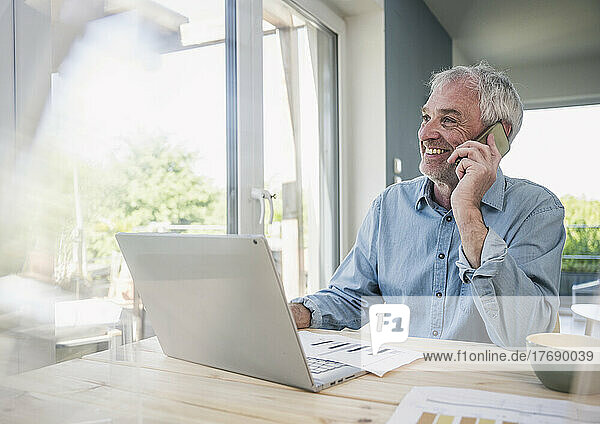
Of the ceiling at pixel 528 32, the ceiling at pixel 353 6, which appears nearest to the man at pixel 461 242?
the ceiling at pixel 528 32

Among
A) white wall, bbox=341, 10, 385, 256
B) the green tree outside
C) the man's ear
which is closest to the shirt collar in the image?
the man's ear

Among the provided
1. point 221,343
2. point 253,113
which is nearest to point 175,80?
point 253,113

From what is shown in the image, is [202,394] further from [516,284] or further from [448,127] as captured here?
[448,127]

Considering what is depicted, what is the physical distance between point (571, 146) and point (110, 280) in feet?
3.98

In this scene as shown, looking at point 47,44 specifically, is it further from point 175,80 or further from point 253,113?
point 253,113

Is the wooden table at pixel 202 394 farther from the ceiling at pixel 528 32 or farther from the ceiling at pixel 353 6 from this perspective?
the ceiling at pixel 353 6

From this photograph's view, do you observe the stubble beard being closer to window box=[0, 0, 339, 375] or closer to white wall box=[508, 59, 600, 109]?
white wall box=[508, 59, 600, 109]

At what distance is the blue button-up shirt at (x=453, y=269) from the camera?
3.16 ft

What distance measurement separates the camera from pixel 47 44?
2.88ft

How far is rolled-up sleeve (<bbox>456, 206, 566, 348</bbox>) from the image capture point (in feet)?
3.12

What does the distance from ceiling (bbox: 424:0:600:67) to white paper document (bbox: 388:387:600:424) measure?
1213 millimetres

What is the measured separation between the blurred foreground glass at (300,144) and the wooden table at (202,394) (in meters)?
0.96

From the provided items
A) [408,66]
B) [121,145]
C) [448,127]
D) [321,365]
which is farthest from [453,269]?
[408,66]

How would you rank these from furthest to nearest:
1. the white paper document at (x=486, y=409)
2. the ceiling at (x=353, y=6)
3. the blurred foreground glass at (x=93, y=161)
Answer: the ceiling at (x=353, y=6) → the blurred foreground glass at (x=93, y=161) → the white paper document at (x=486, y=409)
